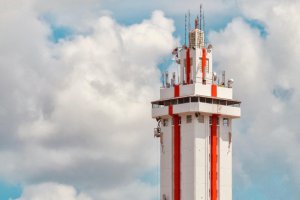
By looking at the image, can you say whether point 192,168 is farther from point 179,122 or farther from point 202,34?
point 202,34

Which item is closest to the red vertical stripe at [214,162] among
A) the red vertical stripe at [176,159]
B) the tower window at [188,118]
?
the tower window at [188,118]

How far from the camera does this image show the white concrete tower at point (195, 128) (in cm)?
14250

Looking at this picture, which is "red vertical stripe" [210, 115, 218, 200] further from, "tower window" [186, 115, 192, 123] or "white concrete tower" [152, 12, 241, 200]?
"tower window" [186, 115, 192, 123]

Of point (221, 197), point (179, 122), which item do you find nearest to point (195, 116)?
point (179, 122)

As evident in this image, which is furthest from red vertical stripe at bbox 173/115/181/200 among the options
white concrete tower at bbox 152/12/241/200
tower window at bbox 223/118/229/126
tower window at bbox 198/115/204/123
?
tower window at bbox 223/118/229/126

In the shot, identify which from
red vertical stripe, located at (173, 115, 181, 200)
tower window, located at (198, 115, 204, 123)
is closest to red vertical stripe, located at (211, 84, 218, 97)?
tower window, located at (198, 115, 204, 123)

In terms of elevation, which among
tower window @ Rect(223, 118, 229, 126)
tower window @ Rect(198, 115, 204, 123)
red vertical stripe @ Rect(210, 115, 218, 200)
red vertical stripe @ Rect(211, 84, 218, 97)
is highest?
red vertical stripe @ Rect(211, 84, 218, 97)

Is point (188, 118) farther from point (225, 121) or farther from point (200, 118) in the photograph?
point (225, 121)

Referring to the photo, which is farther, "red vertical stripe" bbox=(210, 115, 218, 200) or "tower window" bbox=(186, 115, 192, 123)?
"tower window" bbox=(186, 115, 192, 123)

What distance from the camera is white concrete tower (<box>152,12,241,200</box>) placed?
142500mm

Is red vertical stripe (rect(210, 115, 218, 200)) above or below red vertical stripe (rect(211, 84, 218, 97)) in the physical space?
below

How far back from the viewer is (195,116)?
143125mm

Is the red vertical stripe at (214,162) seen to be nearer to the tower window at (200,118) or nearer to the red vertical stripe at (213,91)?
the tower window at (200,118)

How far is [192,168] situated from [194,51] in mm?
18549
